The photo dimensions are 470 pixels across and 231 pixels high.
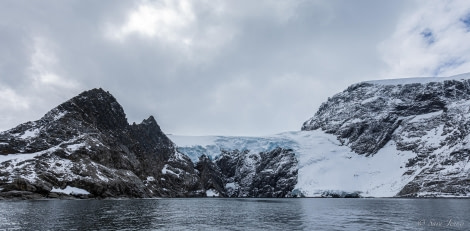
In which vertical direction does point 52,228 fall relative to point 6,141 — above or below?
below

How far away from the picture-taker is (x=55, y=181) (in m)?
166

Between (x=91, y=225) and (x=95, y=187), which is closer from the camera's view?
(x=91, y=225)

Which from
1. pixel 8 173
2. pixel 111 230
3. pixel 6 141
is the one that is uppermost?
pixel 6 141

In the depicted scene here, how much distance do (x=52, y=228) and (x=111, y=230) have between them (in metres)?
8.10

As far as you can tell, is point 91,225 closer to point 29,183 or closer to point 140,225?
point 140,225

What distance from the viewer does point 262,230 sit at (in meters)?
56.3

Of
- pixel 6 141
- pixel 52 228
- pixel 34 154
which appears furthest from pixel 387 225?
pixel 6 141

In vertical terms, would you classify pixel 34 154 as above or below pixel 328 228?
above

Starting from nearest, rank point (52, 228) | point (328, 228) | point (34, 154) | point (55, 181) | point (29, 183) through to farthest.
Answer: point (52, 228), point (328, 228), point (29, 183), point (55, 181), point (34, 154)

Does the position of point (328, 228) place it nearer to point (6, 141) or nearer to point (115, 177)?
point (115, 177)

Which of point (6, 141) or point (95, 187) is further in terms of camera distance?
point (6, 141)

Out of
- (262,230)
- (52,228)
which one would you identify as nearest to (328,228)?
(262,230)

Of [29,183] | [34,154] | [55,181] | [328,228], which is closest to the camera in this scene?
[328,228]

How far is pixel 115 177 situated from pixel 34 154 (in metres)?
39.7
